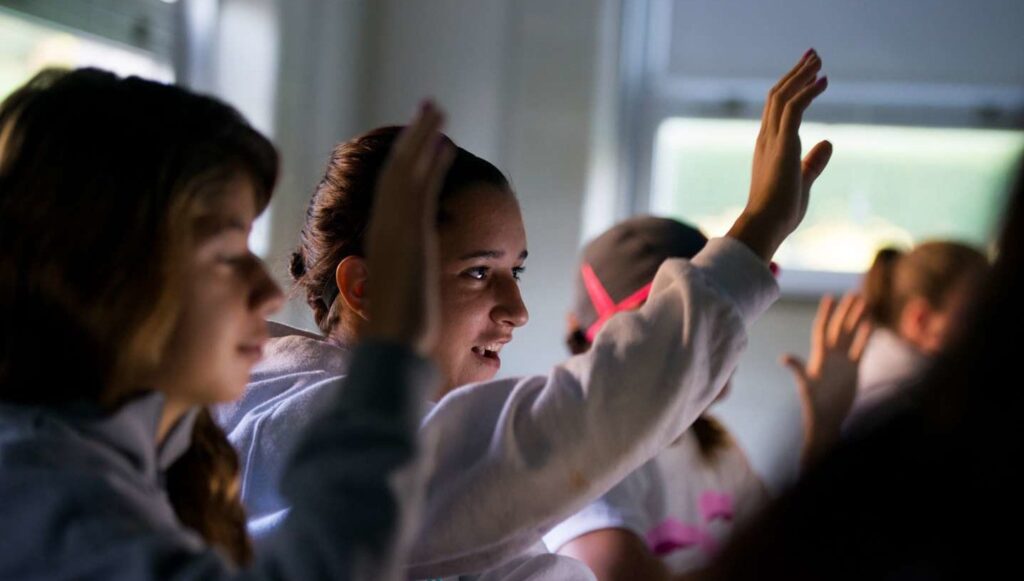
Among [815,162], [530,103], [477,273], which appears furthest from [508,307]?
[530,103]

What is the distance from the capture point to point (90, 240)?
25.0 inches

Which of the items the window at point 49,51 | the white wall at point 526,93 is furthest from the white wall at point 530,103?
the window at point 49,51

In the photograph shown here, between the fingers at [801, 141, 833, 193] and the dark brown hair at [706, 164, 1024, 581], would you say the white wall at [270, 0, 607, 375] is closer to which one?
the fingers at [801, 141, 833, 193]

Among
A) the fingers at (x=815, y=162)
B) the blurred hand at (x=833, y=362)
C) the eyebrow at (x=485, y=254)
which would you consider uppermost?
the fingers at (x=815, y=162)

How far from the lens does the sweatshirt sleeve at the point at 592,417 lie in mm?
746

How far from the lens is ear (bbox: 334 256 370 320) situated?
3.65 feet

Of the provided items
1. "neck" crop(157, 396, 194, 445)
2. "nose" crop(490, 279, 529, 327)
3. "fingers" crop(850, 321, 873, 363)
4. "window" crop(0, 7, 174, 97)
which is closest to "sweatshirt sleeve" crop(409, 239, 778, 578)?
"neck" crop(157, 396, 194, 445)

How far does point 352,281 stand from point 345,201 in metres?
0.10

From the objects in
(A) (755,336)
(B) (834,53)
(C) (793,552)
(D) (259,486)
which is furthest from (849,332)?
(B) (834,53)

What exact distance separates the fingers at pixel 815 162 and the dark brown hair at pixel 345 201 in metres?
0.37

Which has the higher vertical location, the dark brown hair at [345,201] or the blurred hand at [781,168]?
the blurred hand at [781,168]

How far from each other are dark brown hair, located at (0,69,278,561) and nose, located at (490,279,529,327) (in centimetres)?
45

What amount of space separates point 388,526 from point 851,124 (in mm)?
2793

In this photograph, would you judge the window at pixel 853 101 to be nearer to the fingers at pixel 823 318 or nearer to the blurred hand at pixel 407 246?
the fingers at pixel 823 318
